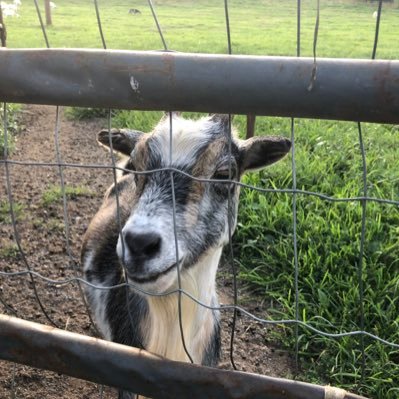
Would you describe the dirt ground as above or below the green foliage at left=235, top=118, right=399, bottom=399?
below

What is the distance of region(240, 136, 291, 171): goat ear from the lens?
231 centimetres

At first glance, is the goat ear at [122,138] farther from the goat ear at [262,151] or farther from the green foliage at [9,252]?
the green foliage at [9,252]

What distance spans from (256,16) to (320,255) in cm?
1533

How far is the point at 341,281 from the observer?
11.0ft

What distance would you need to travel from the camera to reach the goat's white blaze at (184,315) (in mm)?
2332

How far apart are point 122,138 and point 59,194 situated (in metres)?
2.53

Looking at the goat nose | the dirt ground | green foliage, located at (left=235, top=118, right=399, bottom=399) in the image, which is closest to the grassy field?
green foliage, located at (left=235, top=118, right=399, bottom=399)

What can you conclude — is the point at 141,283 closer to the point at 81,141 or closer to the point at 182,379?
the point at 182,379

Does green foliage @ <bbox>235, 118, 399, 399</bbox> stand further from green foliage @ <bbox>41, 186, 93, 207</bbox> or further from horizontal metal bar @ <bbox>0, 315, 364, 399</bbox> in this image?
green foliage @ <bbox>41, 186, 93, 207</bbox>

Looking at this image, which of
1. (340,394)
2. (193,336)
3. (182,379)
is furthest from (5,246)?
(340,394)

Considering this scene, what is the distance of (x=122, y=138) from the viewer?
8.55 ft

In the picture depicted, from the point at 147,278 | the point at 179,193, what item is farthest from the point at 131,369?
the point at 179,193

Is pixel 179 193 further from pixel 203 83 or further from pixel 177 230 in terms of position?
pixel 203 83

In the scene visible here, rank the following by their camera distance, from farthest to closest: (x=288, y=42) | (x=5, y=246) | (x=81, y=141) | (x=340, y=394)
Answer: (x=288, y=42), (x=81, y=141), (x=5, y=246), (x=340, y=394)
